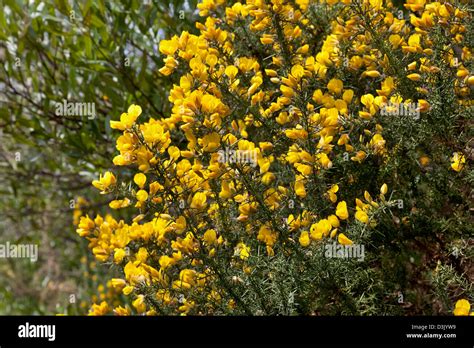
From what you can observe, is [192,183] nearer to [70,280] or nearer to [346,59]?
[346,59]

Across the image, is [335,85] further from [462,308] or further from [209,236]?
[462,308]

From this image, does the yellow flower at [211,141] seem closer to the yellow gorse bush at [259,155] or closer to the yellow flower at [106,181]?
the yellow gorse bush at [259,155]

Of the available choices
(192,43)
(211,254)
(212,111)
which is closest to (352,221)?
(211,254)

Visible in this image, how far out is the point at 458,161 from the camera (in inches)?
81.3

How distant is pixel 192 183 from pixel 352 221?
1.89 ft

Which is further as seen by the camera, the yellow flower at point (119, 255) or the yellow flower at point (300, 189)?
the yellow flower at point (119, 255)

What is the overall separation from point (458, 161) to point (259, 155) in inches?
26.0

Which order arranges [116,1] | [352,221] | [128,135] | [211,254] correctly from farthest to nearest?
[116,1] → [352,221] → [211,254] → [128,135]

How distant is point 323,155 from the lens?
1998 mm

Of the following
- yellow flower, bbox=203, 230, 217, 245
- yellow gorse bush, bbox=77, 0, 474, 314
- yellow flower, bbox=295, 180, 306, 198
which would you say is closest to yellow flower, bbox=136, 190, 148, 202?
yellow gorse bush, bbox=77, 0, 474, 314

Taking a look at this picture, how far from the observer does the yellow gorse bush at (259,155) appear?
6.45 feet

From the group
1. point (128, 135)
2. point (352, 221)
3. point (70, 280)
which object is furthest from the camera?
point (70, 280)

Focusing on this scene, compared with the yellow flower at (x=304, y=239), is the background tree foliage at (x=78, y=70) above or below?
above

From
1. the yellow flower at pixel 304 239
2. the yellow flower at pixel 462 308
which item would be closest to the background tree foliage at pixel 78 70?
the yellow flower at pixel 304 239
